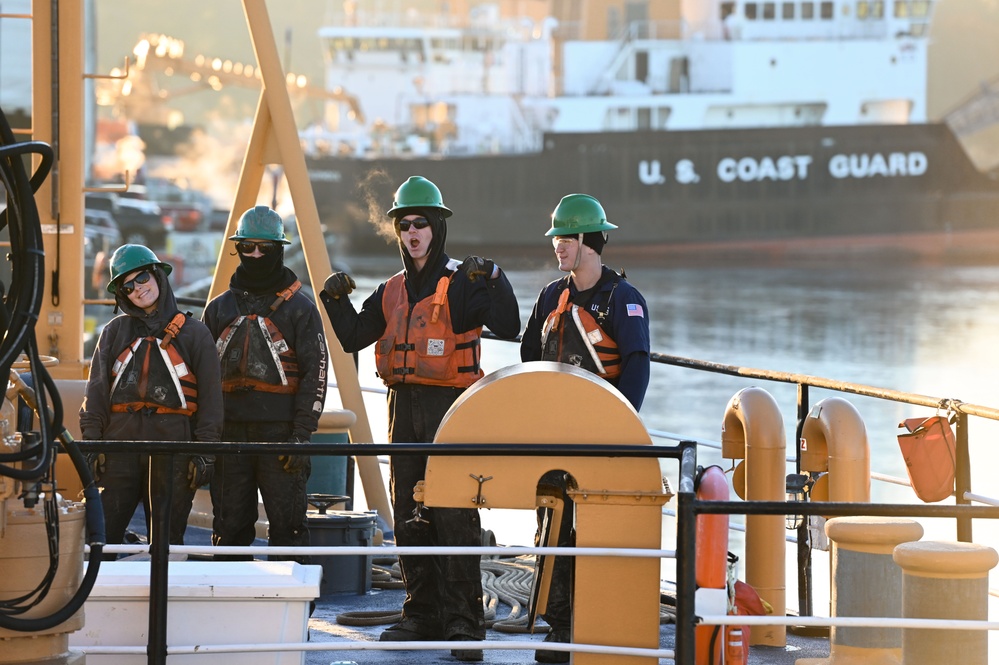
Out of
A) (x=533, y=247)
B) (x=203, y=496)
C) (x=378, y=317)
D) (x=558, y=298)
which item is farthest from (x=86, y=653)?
(x=533, y=247)

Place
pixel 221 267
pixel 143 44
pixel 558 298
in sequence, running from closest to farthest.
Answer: pixel 558 298, pixel 221 267, pixel 143 44

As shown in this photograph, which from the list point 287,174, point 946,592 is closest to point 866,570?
point 946,592

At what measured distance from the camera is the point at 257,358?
4.54 metres

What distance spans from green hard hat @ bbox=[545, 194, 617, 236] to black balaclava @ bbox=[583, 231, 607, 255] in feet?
0.05

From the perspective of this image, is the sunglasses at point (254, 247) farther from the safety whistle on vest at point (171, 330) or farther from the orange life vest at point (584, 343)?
the orange life vest at point (584, 343)

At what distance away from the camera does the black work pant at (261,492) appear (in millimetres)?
4535

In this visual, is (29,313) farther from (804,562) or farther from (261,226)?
(804,562)

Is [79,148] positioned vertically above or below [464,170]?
below

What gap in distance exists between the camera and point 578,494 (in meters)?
3.39

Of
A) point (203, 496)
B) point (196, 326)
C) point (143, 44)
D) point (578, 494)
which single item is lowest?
point (203, 496)

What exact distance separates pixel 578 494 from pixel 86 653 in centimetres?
131

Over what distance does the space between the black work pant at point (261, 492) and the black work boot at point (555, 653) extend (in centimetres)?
108

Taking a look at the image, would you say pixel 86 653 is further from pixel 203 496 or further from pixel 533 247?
pixel 533 247

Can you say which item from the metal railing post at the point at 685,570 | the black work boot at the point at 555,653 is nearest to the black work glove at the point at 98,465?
the black work boot at the point at 555,653
